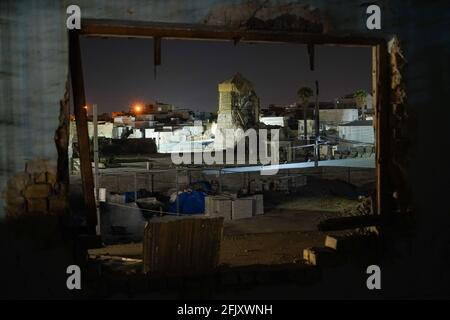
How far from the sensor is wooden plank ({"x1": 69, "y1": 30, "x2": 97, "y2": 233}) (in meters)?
4.57

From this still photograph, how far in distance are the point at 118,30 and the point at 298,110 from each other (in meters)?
59.2

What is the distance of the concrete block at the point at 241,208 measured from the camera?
1213 cm

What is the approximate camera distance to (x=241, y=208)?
12.3m

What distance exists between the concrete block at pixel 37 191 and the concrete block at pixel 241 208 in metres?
7.99

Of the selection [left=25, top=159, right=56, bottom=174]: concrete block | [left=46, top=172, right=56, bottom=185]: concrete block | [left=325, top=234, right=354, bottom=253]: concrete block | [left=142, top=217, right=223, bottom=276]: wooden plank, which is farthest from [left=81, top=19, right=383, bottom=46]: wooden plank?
[left=325, top=234, right=354, bottom=253]: concrete block

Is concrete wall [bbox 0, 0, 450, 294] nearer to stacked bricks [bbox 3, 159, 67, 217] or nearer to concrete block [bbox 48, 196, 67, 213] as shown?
stacked bricks [bbox 3, 159, 67, 217]

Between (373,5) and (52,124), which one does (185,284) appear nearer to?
(52,124)

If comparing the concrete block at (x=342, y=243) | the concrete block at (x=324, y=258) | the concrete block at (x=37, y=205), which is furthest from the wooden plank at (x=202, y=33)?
the concrete block at (x=324, y=258)

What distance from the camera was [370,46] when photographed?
5.50 m

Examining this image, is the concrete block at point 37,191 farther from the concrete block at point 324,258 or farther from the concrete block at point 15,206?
the concrete block at point 324,258

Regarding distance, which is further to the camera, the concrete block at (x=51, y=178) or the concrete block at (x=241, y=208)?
the concrete block at (x=241, y=208)

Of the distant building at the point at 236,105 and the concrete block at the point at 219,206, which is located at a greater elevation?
the distant building at the point at 236,105

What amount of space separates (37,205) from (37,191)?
0.45 feet
